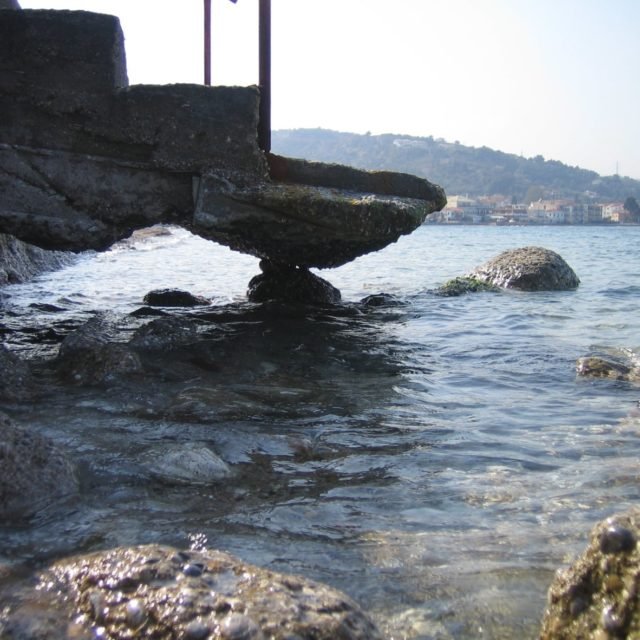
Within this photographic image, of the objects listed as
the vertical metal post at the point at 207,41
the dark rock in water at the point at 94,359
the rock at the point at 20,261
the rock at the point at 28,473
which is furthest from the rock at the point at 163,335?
the rock at the point at 20,261

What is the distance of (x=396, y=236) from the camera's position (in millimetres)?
7945

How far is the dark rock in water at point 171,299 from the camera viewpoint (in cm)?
1106

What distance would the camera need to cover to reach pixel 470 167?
15138cm

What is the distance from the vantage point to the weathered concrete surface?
6.77 m

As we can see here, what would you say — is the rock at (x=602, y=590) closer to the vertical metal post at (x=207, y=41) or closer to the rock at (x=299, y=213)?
the rock at (x=299, y=213)

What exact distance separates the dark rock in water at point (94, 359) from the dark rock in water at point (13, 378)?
364 mm

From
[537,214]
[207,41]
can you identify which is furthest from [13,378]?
[537,214]

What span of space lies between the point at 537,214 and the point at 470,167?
4576cm

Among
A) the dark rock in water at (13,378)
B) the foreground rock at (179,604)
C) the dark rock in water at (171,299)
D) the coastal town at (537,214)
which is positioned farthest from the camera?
the coastal town at (537,214)

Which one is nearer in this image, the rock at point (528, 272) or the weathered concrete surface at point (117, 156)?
the weathered concrete surface at point (117, 156)

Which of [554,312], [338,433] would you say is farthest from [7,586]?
[554,312]

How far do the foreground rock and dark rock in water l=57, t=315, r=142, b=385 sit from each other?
3164 millimetres

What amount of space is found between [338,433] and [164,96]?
380 cm

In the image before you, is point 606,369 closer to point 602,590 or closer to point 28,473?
point 602,590
